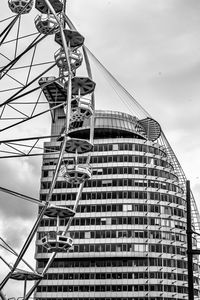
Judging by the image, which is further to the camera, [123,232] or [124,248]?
[123,232]

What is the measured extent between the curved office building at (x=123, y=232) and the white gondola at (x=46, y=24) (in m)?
85.5

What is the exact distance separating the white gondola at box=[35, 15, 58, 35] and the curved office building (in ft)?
280

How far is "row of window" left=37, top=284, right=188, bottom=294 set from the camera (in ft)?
384

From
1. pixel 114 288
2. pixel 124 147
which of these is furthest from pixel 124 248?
pixel 124 147

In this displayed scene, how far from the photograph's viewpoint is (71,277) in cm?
12062

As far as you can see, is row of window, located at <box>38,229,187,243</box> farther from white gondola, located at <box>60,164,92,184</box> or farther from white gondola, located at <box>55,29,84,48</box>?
white gondola, located at <box>55,29,84,48</box>

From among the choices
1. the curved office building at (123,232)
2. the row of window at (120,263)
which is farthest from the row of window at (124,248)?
the row of window at (120,263)

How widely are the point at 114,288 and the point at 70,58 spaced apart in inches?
3468

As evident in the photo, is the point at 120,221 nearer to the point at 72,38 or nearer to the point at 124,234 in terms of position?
the point at 124,234

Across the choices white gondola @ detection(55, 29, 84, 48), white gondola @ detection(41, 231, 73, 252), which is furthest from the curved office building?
white gondola @ detection(41, 231, 73, 252)

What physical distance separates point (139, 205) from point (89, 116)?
85.7 metres

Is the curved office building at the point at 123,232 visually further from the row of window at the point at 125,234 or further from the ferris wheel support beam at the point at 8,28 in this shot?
the ferris wheel support beam at the point at 8,28

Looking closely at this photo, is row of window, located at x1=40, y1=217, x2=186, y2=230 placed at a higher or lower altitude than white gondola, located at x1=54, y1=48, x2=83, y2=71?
higher

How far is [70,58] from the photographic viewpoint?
3681cm
